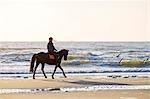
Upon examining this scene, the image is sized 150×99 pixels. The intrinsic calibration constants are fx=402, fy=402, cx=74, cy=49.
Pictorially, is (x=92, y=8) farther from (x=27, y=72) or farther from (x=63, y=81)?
(x=27, y=72)

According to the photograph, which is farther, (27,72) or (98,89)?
(27,72)

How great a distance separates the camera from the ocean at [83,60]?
7672mm

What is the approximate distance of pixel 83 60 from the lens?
10133 millimetres

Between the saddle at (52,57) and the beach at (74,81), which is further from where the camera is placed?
the saddle at (52,57)

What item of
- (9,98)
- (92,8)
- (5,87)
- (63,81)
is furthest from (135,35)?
(9,98)

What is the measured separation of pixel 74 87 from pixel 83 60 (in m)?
4.45

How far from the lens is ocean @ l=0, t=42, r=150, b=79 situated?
25.2 feet

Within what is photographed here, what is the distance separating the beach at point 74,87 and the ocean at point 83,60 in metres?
0.73

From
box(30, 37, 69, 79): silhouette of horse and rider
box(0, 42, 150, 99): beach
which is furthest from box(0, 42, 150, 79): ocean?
box(30, 37, 69, 79): silhouette of horse and rider

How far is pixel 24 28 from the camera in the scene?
650 cm

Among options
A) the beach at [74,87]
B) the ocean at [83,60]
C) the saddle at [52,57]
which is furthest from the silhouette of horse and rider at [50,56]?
the ocean at [83,60]

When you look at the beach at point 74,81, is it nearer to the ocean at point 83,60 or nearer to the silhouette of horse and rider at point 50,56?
the ocean at point 83,60

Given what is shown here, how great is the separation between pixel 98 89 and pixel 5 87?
1323 millimetres

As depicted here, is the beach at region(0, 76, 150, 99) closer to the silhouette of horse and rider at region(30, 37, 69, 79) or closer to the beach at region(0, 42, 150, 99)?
the beach at region(0, 42, 150, 99)
